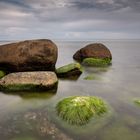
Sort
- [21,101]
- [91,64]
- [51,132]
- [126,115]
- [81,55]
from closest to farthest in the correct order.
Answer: [51,132] → [126,115] → [21,101] → [91,64] → [81,55]

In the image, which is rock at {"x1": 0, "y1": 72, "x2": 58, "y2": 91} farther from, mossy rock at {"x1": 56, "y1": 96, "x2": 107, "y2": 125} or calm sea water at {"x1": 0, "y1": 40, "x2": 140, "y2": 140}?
mossy rock at {"x1": 56, "y1": 96, "x2": 107, "y2": 125}

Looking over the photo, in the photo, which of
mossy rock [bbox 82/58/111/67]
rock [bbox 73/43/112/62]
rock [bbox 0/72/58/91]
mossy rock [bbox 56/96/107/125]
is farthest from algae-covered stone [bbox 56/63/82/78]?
rock [bbox 73/43/112/62]

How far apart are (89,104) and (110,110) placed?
1204 millimetres

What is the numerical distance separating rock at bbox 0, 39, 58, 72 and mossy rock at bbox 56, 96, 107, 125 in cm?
928

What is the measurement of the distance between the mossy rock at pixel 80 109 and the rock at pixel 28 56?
928cm

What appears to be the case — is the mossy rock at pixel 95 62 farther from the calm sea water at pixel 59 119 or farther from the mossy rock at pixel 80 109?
the mossy rock at pixel 80 109

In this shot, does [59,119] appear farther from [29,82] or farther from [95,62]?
[95,62]

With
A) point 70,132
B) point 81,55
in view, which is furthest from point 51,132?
point 81,55

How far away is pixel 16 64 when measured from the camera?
21.2 m

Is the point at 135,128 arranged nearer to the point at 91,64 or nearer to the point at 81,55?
the point at 91,64

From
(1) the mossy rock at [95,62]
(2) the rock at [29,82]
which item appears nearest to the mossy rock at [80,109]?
(2) the rock at [29,82]

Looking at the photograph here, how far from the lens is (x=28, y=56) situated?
21.5 metres

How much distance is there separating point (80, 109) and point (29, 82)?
626 cm

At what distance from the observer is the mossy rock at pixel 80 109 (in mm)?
11070
